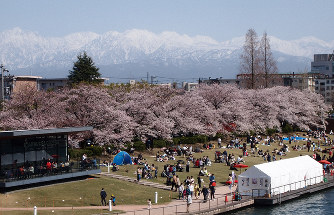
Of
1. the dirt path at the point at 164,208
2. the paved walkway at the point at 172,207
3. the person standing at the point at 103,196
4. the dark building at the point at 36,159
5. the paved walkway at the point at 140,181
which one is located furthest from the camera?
the paved walkway at the point at 140,181

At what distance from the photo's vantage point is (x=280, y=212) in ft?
157

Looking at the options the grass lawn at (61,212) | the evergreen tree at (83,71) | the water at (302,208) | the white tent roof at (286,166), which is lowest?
the water at (302,208)

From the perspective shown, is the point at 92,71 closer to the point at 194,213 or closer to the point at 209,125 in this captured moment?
the point at 209,125

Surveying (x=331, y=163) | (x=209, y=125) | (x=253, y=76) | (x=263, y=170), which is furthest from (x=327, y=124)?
(x=263, y=170)

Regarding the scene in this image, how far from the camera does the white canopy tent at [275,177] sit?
50594 mm

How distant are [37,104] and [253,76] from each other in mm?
63761

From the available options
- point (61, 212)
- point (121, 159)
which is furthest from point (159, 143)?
point (61, 212)

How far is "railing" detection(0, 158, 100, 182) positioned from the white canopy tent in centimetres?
1479

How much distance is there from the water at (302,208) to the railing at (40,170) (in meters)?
14.6

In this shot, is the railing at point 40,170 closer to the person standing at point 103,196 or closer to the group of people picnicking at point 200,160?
the group of people picnicking at point 200,160

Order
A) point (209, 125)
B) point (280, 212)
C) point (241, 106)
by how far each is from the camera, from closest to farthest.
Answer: point (280, 212)
point (209, 125)
point (241, 106)

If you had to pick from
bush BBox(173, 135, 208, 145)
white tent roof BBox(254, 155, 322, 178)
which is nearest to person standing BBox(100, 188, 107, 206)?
white tent roof BBox(254, 155, 322, 178)

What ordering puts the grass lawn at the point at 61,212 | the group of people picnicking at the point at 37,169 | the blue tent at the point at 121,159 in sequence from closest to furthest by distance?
1. the grass lawn at the point at 61,212
2. the group of people picnicking at the point at 37,169
3. the blue tent at the point at 121,159

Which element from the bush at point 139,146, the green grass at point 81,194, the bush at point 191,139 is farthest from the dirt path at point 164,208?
the bush at point 191,139
